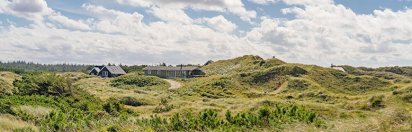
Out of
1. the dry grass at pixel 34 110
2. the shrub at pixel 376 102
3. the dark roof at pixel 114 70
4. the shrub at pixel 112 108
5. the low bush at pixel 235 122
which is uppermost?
the dark roof at pixel 114 70

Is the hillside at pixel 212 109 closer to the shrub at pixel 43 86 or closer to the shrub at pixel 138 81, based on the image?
the shrub at pixel 43 86

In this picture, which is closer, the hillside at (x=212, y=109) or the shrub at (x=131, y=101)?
the hillside at (x=212, y=109)

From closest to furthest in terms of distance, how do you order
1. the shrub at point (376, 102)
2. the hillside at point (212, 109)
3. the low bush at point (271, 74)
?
1. the hillside at point (212, 109)
2. the shrub at point (376, 102)
3. the low bush at point (271, 74)

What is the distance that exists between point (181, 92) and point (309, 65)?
130 feet

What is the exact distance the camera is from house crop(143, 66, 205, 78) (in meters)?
106

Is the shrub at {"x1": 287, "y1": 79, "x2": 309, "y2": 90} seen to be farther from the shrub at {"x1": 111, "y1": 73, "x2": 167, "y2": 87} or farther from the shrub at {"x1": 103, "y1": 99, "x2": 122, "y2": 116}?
the shrub at {"x1": 103, "y1": 99, "x2": 122, "y2": 116}

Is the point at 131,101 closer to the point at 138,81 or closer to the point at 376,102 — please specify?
the point at 376,102

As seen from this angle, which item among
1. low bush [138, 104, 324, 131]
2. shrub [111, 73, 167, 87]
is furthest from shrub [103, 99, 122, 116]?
shrub [111, 73, 167, 87]

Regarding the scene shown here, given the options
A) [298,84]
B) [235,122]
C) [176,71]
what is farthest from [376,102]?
[176,71]

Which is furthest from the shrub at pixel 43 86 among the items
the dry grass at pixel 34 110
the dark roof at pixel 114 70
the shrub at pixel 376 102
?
the dark roof at pixel 114 70

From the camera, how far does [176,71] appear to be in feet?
357

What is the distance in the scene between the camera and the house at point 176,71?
10645 centimetres

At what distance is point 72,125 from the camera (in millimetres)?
13539

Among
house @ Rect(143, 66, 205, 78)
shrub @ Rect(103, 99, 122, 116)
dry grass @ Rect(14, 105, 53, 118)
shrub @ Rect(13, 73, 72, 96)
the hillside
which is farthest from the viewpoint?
house @ Rect(143, 66, 205, 78)
